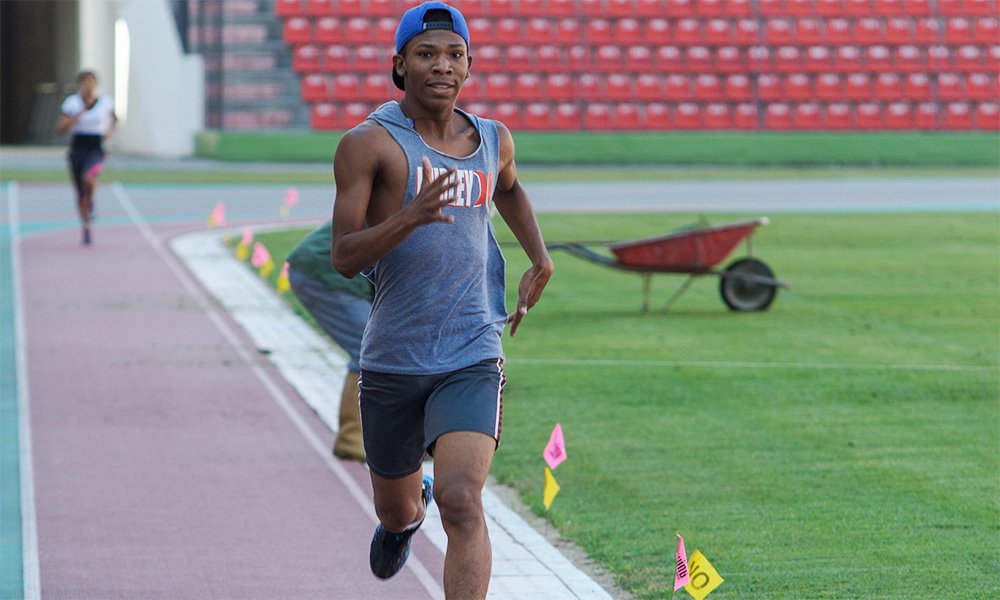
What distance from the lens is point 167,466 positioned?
708cm

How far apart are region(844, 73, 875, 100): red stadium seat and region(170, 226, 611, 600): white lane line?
23.2 m

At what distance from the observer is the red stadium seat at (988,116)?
126ft

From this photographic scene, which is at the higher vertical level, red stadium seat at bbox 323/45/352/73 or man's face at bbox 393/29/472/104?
man's face at bbox 393/29/472/104

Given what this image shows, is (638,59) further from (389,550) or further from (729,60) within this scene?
(389,550)

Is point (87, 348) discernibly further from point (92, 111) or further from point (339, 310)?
point (92, 111)

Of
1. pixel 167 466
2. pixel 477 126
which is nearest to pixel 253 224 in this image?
pixel 167 466

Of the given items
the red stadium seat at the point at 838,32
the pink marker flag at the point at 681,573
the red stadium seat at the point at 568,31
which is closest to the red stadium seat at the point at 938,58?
the red stadium seat at the point at 838,32

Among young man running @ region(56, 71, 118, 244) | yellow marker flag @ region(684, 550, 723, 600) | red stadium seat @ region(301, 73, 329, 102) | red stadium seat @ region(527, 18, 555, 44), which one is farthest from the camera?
red stadium seat @ region(527, 18, 555, 44)

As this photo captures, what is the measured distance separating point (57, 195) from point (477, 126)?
2239cm

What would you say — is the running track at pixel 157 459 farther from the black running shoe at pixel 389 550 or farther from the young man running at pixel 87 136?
the young man running at pixel 87 136

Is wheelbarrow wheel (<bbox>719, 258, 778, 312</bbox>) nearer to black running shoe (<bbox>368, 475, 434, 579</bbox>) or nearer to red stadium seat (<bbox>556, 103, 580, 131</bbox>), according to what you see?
black running shoe (<bbox>368, 475, 434, 579</bbox>)

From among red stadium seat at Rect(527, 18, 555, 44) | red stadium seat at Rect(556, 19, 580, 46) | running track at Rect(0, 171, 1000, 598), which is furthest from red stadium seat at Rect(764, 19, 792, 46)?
running track at Rect(0, 171, 1000, 598)

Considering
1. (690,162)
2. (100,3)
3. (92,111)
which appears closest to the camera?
(92,111)

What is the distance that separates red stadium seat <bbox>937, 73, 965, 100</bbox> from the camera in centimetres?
3831
